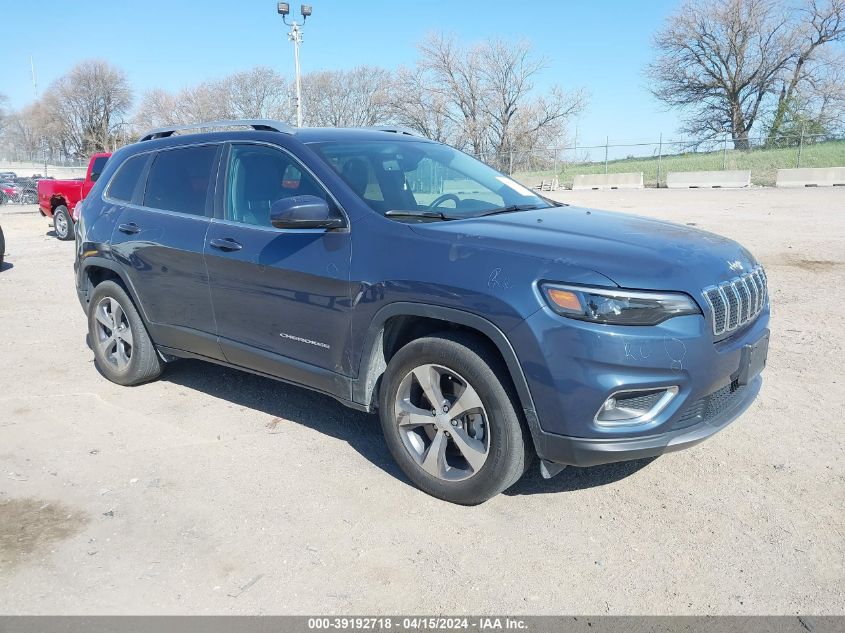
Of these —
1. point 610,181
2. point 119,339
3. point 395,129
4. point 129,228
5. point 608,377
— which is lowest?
point 119,339

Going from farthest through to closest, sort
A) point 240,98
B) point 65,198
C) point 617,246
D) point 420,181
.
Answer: point 240,98 < point 65,198 < point 420,181 < point 617,246

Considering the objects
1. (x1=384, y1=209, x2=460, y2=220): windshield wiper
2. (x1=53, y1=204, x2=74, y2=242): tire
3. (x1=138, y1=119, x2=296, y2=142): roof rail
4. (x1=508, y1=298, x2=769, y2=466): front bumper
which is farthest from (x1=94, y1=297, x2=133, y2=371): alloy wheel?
(x1=53, y1=204, x2=74, y2=242): tire

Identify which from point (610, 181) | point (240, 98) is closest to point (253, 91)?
point (240, 98)

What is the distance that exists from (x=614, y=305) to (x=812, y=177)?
108 feet

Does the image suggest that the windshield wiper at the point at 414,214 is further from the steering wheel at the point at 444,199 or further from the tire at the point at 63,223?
the tire at the point at 63,223

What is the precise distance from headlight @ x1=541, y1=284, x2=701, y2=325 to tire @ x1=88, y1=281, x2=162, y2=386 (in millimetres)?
3462

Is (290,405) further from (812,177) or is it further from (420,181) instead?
(812,177)

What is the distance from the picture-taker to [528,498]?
365 cm

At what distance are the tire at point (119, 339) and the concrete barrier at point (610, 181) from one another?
3350 cm

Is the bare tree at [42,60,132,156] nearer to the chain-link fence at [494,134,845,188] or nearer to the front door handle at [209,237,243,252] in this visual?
the chain-link fence at [494,134,845,188]

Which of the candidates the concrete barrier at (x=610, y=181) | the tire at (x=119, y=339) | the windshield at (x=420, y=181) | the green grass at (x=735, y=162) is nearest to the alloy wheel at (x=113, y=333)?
the tire at (x=119, y=339)

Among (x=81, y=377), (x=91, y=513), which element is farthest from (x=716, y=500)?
(x=81, y=377)

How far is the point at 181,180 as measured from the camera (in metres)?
4.89

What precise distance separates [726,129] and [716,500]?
55.9 metres
